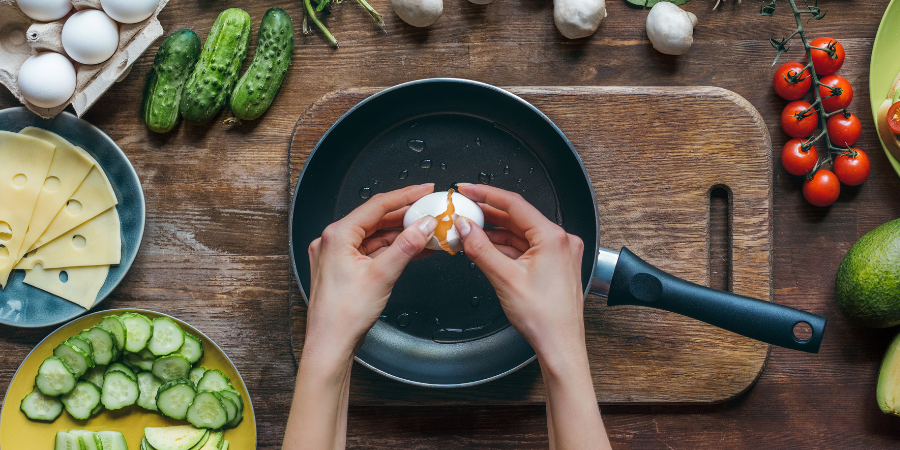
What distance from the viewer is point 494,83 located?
45.9 inches

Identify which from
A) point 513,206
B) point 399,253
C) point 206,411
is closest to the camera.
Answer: point 399,253

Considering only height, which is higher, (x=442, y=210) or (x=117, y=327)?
(x=442, y=210)

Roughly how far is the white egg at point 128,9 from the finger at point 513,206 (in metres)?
0.74

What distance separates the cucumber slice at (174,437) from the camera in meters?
1.07

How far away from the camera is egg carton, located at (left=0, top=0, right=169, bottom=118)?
1.07 meters

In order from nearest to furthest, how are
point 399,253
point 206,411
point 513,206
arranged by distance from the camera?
point 399,253 < point 513,206 < point 206,411

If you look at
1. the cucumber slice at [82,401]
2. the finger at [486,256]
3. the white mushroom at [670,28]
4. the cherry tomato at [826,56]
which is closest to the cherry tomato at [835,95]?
the cherry tomato at [826,56]

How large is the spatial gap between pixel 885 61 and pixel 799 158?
30 centimetres

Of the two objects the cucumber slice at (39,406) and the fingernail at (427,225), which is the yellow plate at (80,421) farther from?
the fingernail at (427,225)

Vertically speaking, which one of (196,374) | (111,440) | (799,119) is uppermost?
(799,119)

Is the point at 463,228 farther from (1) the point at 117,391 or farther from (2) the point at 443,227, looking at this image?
(1) the point at 117,391

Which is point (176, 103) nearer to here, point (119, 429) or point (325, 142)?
point (325, 142)

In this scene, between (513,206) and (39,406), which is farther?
(39,406)

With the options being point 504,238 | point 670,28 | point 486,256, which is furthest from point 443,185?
point 670,28
